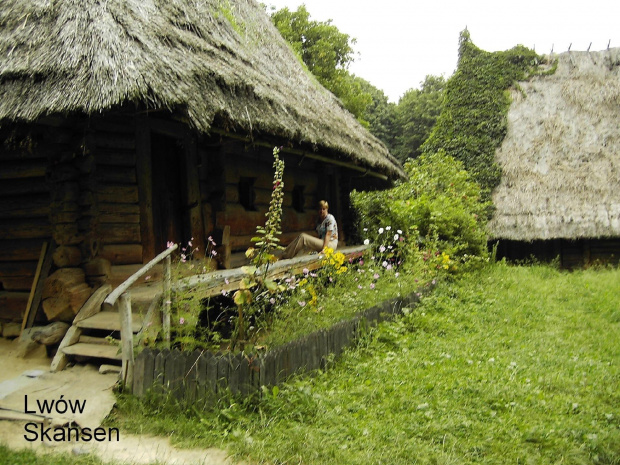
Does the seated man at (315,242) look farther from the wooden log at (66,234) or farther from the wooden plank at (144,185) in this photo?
the wooden log at (66,234)

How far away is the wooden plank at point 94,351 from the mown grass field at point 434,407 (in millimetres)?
678

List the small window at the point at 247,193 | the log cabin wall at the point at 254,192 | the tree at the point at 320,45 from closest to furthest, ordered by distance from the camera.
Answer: the log cabin wall at the point at 254,192 < the small window at the point at 247,193 < the tree at the point at 320,45

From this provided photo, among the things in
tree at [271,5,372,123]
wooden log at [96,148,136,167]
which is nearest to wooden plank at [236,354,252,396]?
wooden log at [96,148,136,167]

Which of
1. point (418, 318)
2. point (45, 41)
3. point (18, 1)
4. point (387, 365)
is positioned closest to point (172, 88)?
point (45, 41)

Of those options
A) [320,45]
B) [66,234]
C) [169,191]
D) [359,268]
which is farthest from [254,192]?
[320,45]

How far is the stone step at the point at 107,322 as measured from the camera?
4.55 m

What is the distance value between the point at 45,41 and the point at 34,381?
341 centimetres

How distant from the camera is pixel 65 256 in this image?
17.1 feet

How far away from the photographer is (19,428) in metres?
3.44

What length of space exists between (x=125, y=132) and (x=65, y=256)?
5.21 ft

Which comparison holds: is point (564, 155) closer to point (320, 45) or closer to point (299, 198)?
point (299, 198)

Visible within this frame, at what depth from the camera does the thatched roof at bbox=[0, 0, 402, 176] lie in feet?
14.3

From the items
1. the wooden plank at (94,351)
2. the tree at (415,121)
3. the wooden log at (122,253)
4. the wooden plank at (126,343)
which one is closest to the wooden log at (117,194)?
the wooden log at (122,253)

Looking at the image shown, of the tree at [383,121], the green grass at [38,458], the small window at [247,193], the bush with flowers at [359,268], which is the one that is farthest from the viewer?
the tree at [383,121]
